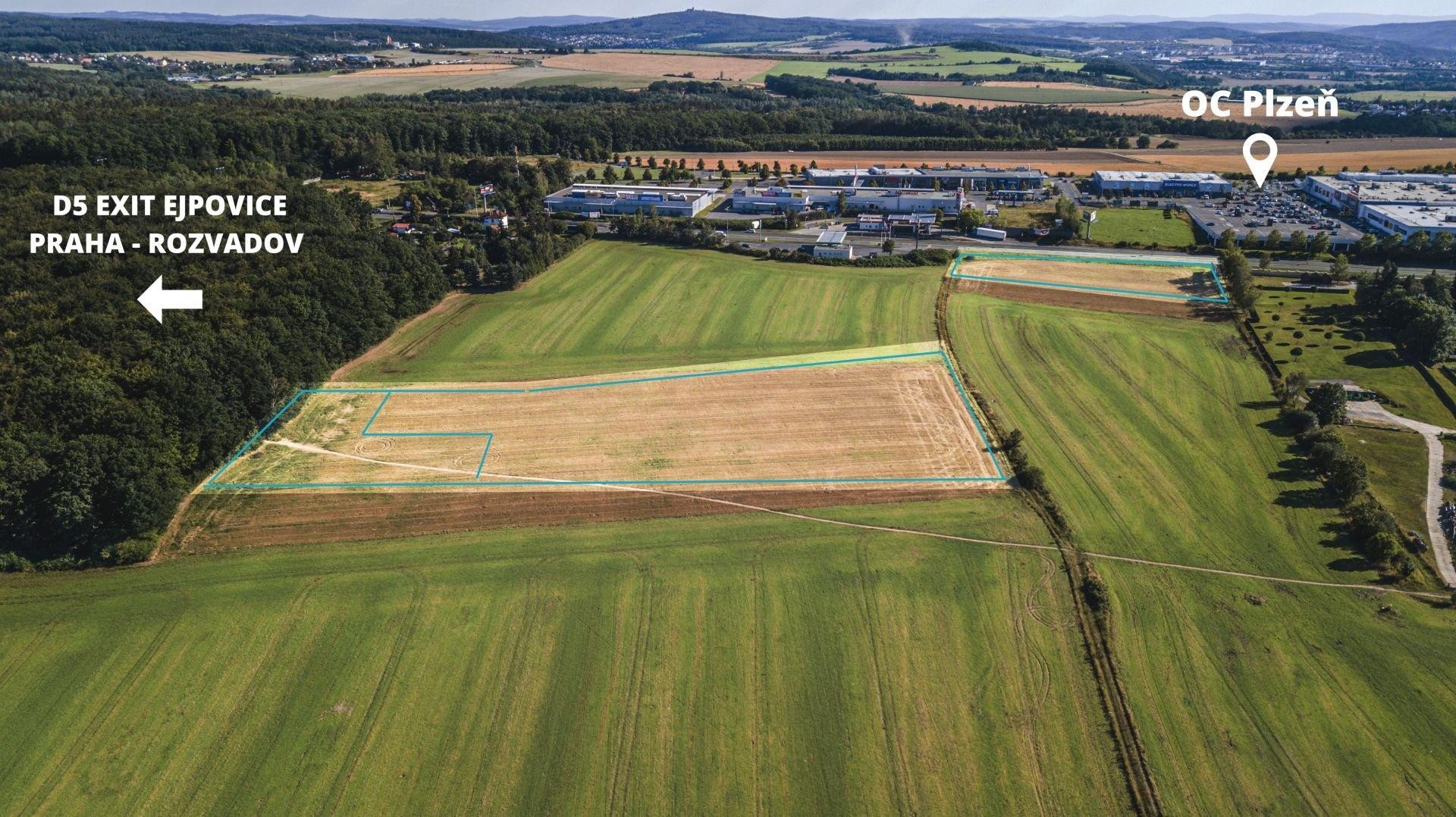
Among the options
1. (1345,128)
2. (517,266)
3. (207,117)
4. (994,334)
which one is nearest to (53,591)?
(517,266)

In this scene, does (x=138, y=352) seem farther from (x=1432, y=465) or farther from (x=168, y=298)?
(x=1432, y=465)

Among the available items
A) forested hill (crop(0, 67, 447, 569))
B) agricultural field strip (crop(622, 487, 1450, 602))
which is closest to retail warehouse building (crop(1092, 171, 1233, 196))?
agricultural field strip (crop(622, 487, 1450, 602))

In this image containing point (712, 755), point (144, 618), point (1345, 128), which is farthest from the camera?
point (1345, 128)

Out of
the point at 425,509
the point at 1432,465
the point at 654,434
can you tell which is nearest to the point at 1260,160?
the point at 1432,465

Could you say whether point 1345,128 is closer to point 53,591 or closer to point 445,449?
point 445,449

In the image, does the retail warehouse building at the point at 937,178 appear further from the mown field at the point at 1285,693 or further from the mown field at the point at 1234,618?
the mown field at the point at 1285,693

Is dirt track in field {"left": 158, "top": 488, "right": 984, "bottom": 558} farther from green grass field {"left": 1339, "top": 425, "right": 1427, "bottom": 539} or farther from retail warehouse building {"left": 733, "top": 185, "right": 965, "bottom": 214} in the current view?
retail warehouse building {"left": 733, "top": 185, "right": 965, "bottom": 214}
